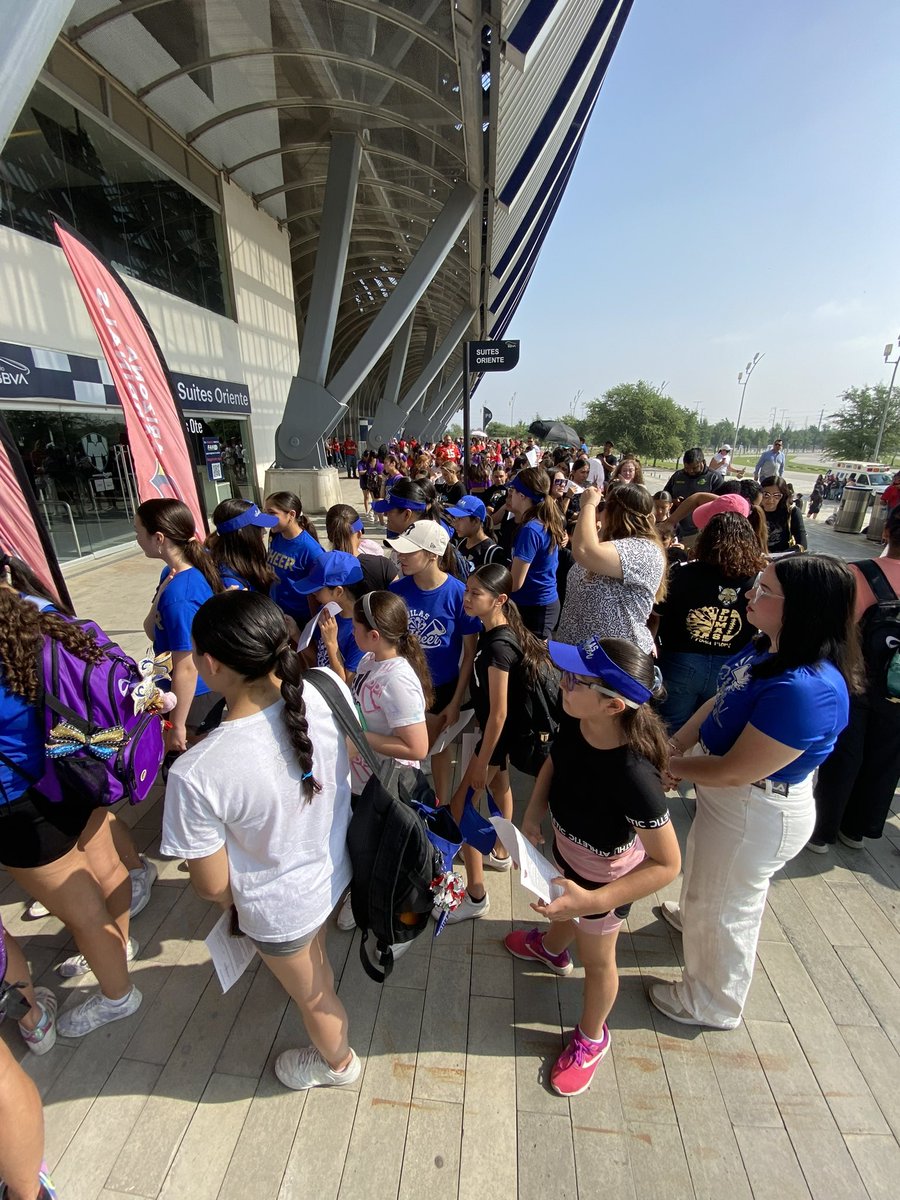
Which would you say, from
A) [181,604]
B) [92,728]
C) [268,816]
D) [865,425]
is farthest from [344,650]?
[865,425]

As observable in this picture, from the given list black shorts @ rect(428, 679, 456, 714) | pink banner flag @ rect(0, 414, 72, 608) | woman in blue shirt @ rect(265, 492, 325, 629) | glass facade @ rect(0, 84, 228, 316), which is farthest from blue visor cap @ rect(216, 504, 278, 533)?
glass facade @ rect(0, 84, 228, 316)

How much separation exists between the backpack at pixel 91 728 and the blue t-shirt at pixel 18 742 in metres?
0.02

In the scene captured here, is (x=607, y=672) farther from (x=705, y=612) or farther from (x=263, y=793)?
(x=705, y=612)

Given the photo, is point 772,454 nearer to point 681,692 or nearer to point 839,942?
point 681,692

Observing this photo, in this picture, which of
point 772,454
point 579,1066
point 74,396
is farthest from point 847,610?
point 74,396

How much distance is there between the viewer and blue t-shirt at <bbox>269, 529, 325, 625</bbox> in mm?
3749

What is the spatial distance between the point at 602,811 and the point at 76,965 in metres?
2.49

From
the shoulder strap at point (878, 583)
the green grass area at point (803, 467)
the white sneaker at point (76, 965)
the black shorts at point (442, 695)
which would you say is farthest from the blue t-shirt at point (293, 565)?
the green grass area at point (803, 467)

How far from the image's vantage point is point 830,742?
69.7 inches

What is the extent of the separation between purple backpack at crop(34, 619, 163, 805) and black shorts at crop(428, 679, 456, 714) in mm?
1512

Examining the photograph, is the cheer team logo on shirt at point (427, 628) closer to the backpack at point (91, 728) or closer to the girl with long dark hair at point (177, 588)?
the girl with long dark hair at point (177, 588)

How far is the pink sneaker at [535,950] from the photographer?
93.7 inches

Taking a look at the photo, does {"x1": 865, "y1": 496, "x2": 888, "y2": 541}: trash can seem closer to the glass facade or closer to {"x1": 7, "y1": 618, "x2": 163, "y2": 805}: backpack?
{"x1": 7, "y1": 618, "x2": 163, "y2": 805}: backpack

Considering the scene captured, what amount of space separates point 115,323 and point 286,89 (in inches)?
419
